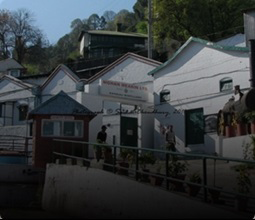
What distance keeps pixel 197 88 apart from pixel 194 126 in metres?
1.92

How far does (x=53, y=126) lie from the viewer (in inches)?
746

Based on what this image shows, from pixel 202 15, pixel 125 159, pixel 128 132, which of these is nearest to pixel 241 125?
pixel 125 159

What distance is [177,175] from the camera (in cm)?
1009

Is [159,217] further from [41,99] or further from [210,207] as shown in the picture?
[41,99]

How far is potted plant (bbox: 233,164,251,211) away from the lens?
27.6 feet

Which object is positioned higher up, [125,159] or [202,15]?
[202,15]

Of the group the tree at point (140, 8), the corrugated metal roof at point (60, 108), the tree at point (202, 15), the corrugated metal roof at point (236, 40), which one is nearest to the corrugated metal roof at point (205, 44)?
the corrugated metal roof at point (236, 40)

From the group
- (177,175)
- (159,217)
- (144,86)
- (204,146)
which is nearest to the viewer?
(159,217)

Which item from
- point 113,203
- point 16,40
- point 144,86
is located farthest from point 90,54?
point 113,203

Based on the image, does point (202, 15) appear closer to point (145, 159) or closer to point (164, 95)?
point (164, 95)

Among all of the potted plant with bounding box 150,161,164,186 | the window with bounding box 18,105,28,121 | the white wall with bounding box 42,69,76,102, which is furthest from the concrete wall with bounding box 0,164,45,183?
the window with bounding box 18,105,28,121

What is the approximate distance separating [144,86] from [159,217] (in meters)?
17.8

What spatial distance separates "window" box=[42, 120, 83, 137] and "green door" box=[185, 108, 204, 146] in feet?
22.0

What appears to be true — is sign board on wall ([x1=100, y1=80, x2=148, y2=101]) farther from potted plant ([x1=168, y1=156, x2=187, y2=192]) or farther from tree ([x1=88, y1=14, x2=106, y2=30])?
tree ([x1=88, y1=14, x2=106, y2=30])
